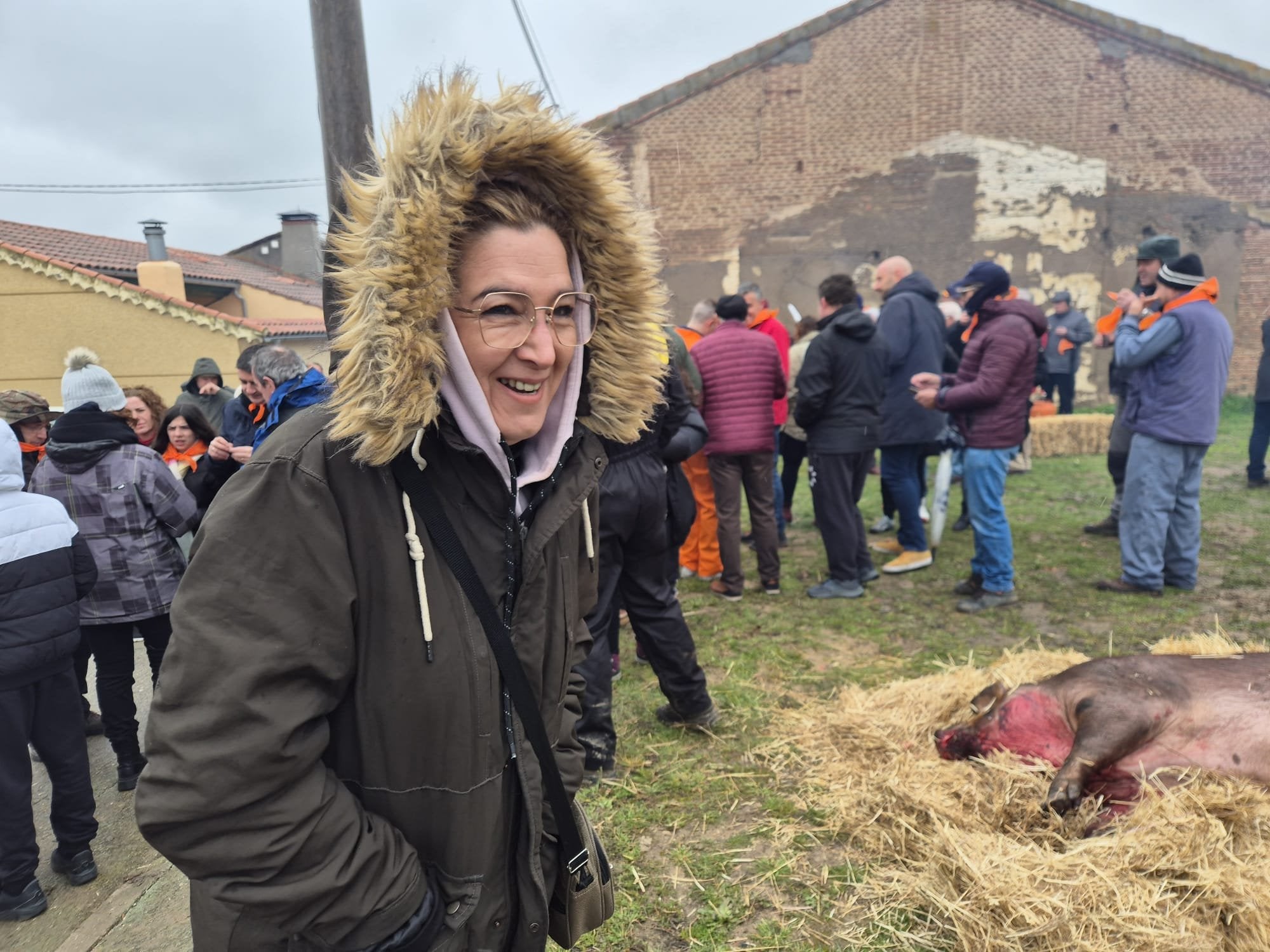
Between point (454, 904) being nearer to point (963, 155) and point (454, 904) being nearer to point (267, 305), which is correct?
point (963, 155)

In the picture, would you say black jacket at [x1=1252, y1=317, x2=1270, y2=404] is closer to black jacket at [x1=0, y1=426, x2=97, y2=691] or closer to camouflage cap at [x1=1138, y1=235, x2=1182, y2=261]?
camouflage cap at [x1=1138, y1=235, x2=1182, y2=261]

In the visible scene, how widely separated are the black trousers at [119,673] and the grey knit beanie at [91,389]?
1.19 metres

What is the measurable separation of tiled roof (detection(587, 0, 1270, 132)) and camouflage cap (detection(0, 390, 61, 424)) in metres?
13.5

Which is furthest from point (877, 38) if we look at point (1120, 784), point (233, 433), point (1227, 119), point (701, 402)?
point (1120, 784)

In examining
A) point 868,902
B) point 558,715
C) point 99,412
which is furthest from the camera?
point 99,412

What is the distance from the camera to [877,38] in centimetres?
1744

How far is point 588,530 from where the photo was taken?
1.95 meters

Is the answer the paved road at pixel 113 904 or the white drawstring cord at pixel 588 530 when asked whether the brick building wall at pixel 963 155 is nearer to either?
the paved road at pixel 113 904

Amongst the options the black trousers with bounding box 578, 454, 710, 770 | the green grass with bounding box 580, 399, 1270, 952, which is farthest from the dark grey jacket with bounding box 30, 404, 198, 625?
the green grass with bounding box 580, 399, 1270, 952

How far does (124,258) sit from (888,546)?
22.4 metres

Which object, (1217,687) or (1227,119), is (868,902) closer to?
(1217,687)

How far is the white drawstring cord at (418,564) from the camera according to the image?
4.62 ft

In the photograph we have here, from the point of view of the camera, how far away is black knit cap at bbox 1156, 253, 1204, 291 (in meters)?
5.86

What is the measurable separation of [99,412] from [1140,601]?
708 cm
